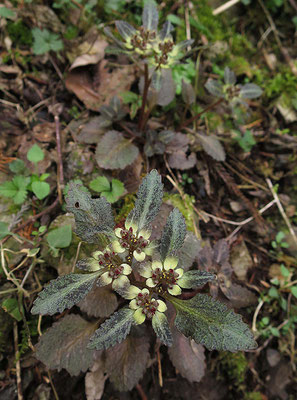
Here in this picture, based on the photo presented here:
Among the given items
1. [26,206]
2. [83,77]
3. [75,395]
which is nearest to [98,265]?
[26,206]

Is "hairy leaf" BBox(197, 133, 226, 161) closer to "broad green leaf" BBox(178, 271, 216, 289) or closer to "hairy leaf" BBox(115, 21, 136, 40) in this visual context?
"hairy leaf" BBox(115, 21, 136, 40)

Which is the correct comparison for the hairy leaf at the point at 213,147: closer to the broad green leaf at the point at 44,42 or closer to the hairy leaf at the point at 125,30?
the hairy leaf at the point at 125,30

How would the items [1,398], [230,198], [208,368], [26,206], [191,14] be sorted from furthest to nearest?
1. [191,14]
2. [230,198]
3. [208,368]
4. [26,206]
5. [1,398]

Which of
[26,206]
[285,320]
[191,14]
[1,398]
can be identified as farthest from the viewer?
[191,14]

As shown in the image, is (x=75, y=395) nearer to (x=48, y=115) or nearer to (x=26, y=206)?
(x=26, y=206)

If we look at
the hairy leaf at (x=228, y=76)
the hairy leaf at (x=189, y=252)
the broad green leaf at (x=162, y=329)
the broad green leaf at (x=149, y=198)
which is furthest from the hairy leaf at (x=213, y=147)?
the broad green leaf at (x=162, y=329)

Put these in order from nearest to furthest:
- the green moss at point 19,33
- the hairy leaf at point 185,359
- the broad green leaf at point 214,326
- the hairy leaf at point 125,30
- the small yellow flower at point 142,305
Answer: the broad green leaf at point 214,326 → the small yellow flower at point 142,305 → the hairy leaf at point 185,359 → the hairy leaf at point 125,30 → the green moss at point 19,33
